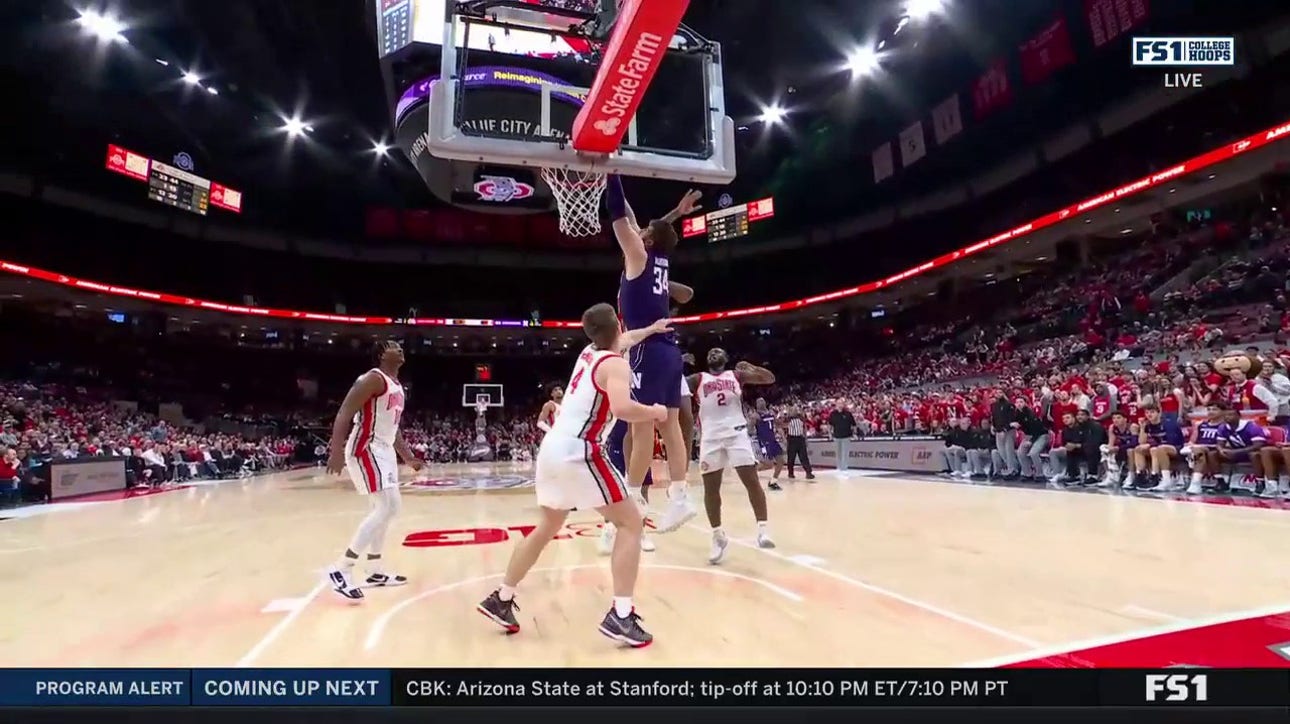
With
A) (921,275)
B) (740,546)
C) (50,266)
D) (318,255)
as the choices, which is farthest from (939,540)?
(318,255)

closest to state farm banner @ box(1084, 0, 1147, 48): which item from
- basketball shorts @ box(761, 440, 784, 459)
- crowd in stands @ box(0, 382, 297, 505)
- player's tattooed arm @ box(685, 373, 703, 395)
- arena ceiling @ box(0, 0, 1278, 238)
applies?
arena ceiling @ box(0, 0, 1278, 238)

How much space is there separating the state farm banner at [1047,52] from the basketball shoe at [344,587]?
52.5 ft

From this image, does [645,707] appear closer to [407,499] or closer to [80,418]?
[407,499]

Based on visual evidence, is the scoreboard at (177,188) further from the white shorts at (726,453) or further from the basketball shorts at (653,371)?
the basketball shorts at (653,371)

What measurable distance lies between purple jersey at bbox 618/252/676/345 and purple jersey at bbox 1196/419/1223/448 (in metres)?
7.28

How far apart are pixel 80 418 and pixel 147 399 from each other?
20.1 ft

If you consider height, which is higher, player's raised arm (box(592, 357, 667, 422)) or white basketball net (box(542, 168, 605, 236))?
white basketball net (box(542, 168, 605, 236))

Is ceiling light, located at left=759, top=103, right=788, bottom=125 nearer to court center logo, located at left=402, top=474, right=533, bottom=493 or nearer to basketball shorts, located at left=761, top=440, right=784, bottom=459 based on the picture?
basketball shorts, located at left=761, top=440, right=784, bottom=459

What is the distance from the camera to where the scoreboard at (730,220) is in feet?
83.0

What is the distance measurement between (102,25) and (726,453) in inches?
628

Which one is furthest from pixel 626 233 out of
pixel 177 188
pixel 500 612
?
pixel 177 188

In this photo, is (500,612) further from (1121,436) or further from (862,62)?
(862,62)

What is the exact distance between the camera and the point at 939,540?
506 cm

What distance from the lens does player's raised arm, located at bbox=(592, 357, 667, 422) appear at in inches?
102
